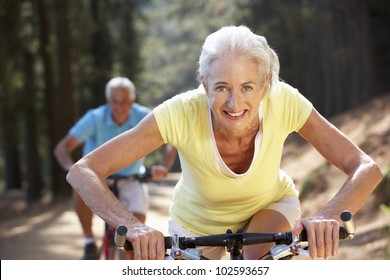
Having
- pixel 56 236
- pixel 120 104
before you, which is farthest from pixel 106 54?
pixel 120 104

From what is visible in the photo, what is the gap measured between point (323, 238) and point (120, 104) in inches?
185

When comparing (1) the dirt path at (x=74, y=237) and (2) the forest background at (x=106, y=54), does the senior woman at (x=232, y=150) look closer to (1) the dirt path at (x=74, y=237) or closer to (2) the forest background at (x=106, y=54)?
(1) the dirt path at (x=74, y=237)

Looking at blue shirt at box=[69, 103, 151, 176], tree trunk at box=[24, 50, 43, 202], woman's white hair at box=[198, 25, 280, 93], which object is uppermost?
tree trunk at box=[24, 50, 43, 202]

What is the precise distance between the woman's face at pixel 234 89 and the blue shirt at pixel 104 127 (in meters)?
4.12

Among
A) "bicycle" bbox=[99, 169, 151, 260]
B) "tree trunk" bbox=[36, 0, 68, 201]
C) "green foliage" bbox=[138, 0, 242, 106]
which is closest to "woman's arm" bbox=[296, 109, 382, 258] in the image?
"bicycle" bbox=[99, 169, 151, 260]

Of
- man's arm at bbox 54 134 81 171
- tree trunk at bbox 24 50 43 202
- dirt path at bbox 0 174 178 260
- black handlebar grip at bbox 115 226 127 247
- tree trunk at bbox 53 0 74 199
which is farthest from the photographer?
tree trunk at bbox 24 50 43 202

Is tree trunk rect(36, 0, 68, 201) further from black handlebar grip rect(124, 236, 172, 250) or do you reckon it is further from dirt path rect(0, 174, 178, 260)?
black handlebar grip rect(124, 236, 172, 250)

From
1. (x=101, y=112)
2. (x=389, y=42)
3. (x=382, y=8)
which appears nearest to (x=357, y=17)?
(x=382, y=8)

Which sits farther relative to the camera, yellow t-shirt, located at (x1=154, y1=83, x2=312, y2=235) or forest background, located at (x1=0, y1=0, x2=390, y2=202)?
forest background, located at (x1=0, y1=0, x2=390, y2=202)

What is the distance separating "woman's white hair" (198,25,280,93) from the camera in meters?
3.45

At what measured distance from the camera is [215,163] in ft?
12.1

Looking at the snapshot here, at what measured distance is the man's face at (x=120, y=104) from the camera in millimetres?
7488

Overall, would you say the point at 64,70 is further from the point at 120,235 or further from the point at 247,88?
the point at 120,235

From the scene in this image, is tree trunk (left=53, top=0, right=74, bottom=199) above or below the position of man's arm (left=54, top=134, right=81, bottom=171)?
above
